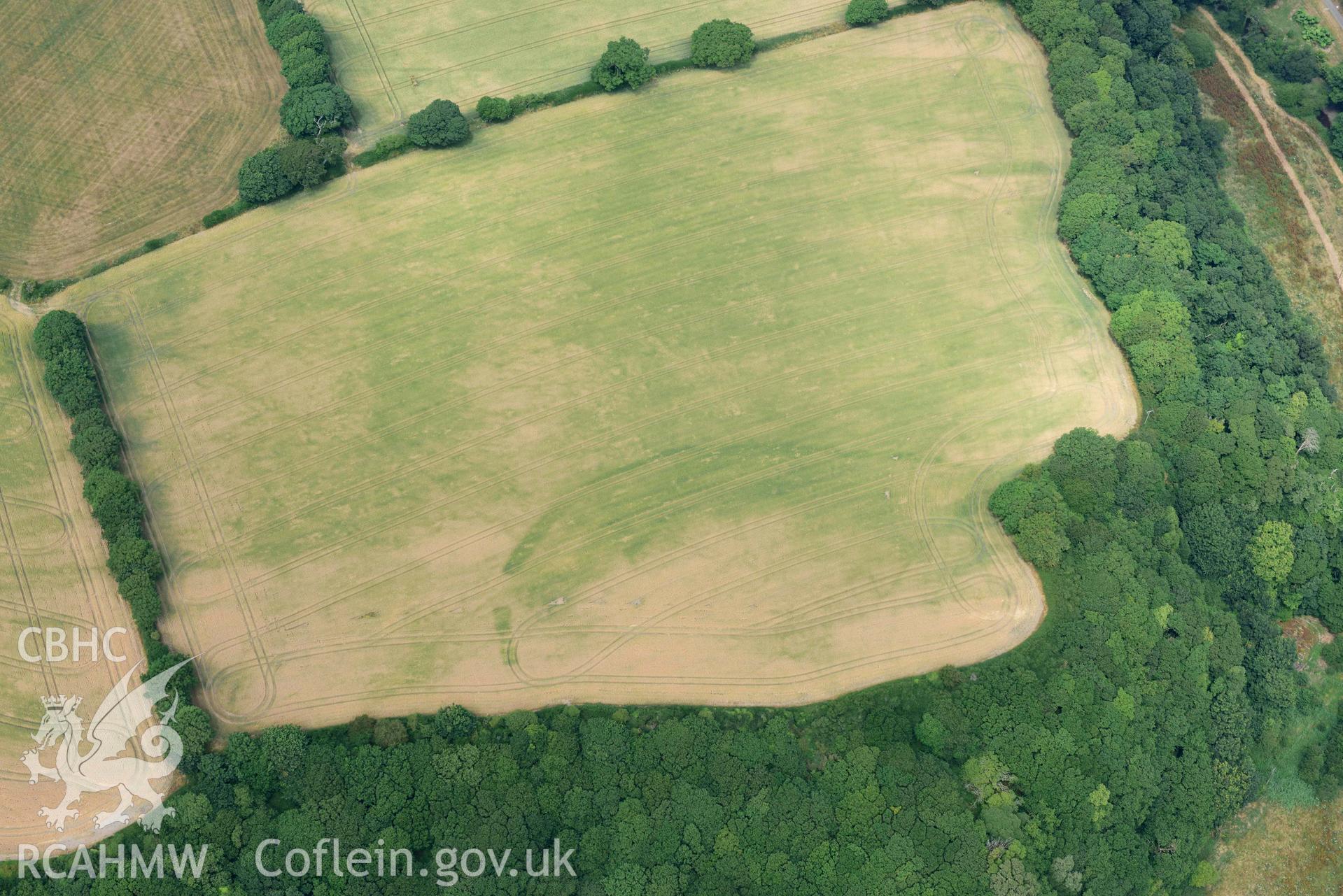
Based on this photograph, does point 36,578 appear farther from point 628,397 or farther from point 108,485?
point 628,397

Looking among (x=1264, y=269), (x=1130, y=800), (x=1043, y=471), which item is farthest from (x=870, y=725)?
(x=1264, y=269)

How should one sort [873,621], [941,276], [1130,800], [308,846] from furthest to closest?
[941,276] → [873,621] → [1130,800] → [308,846]

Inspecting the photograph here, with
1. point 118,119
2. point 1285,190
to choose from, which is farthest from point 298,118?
point 1285,190

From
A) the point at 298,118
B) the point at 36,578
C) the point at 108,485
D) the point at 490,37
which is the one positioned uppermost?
the point at 298,118

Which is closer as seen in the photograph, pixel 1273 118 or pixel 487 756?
pixel 487 756

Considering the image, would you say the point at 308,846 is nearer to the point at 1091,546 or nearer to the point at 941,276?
the point at 1091,546

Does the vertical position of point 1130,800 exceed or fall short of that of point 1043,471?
it falls short
